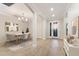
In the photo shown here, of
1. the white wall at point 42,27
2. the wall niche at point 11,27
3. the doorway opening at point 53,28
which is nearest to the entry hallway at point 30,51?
the wall niche at point 11,27

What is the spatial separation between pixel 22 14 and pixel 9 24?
1.50 metres

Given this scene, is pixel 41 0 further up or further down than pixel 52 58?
further up

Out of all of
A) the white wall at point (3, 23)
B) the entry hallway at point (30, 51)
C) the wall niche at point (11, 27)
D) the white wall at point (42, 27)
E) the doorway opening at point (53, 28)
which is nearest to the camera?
the entry hallway at point (30, 51)

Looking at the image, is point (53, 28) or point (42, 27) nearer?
point (53, 28)

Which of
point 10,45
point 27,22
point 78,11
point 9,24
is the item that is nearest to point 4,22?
point 9,24

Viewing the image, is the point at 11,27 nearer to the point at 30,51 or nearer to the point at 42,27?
the point at 30,51

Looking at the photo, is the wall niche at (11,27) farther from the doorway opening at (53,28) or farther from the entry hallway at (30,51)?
the doorway opening at (53,28)

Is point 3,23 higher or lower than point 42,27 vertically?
higher

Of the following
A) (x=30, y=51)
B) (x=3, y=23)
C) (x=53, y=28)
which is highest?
(x=3, y=23)

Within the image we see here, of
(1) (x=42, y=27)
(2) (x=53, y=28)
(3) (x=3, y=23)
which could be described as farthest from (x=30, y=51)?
(1) (x=42, y=27)

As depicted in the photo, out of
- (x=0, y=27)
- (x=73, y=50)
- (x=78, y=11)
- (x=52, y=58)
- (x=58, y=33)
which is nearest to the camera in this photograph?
(x=52, y=58)

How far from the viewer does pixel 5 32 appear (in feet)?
17.7

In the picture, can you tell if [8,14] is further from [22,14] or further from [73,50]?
[73,50]

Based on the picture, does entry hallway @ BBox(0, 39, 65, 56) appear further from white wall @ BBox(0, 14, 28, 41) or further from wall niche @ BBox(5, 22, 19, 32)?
wall niche @ BBox(5, 22, 19, 32)
